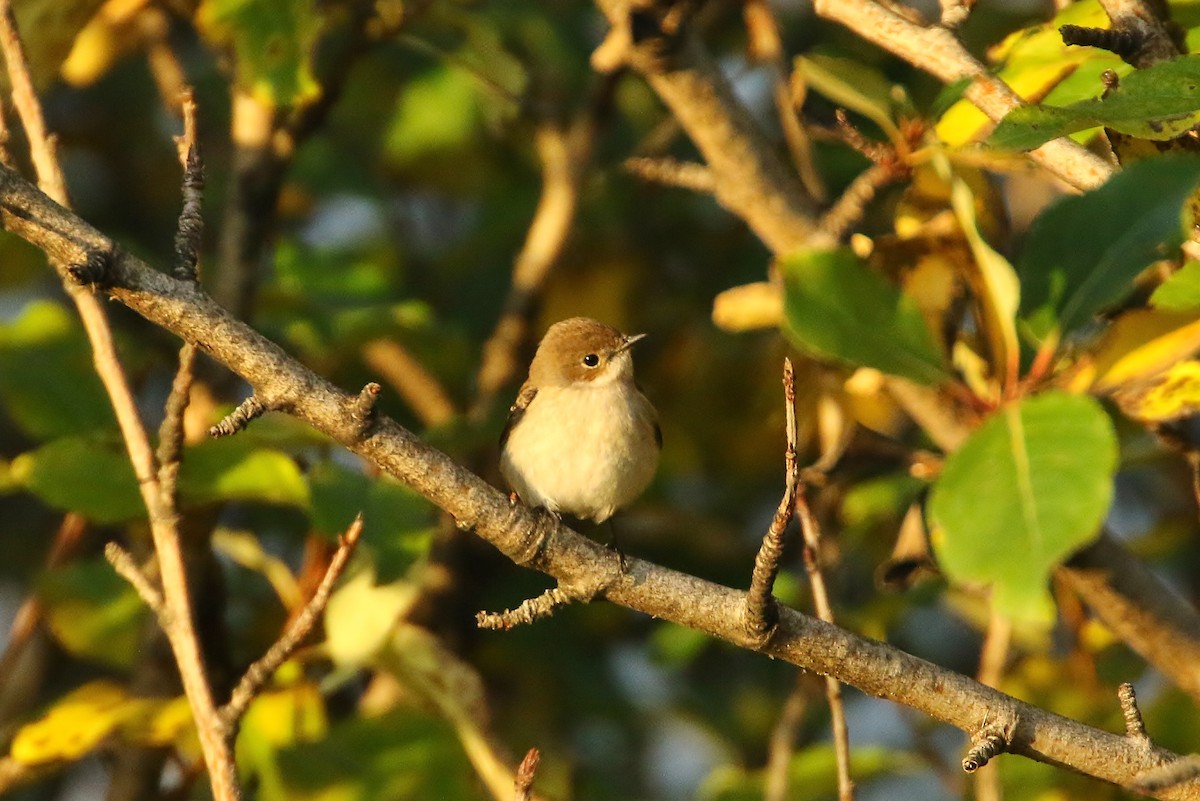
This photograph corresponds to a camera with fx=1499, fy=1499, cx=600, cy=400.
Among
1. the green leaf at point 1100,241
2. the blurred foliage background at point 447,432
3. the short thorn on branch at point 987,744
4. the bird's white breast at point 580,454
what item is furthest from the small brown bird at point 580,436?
the short thorn on branch at point 987,744

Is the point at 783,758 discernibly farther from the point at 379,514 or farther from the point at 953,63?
the point at 953,63

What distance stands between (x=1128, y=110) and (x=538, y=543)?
1.07m

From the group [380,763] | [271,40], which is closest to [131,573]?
[380,763]

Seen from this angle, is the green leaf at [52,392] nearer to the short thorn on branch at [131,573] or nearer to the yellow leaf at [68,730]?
the yellow leaf at [68,730]

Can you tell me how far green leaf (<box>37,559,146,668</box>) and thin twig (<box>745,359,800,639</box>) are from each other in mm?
1993

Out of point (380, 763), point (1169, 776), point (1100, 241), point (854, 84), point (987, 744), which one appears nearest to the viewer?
point (1169, 776)

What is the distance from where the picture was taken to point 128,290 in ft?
6.93

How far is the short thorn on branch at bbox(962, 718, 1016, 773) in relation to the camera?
6.99ft

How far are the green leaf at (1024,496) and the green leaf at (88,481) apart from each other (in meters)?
1.89

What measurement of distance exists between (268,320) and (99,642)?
1106 mm

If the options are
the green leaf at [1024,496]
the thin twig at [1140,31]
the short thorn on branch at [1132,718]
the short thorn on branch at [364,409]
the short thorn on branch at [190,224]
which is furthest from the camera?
the thin twig at [1140,31]

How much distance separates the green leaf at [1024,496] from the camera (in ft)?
6.33

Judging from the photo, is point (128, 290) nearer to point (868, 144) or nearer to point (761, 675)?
point (868, 144)

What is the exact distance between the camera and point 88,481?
3.25 meters
